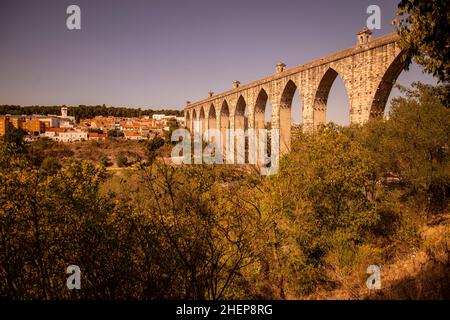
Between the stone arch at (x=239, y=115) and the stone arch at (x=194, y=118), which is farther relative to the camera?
the stone arch at (x=194, y=118)

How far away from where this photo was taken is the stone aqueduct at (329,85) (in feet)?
43.2

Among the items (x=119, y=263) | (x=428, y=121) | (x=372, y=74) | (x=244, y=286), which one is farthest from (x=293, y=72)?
(x=119, y=263)

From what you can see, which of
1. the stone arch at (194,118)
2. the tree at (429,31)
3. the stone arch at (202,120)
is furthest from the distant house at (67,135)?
the tree at (429,31)

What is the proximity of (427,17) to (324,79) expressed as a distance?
45.1 feet

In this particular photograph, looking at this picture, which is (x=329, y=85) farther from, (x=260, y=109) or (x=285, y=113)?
(x=260, y=109)

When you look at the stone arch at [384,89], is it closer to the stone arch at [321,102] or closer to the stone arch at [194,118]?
the stone arch at [321,102]

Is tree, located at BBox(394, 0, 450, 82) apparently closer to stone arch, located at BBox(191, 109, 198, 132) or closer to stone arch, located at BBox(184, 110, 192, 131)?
stone arch, located at BBox(191, 109, 198, 132)

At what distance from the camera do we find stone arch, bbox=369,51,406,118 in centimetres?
1286

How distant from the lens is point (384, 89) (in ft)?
44.1

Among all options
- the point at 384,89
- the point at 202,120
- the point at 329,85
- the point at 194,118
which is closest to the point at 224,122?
the point at 202,120

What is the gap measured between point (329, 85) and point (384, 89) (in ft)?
15.1
